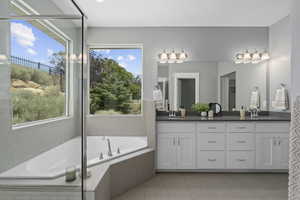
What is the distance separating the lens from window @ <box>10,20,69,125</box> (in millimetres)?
1340

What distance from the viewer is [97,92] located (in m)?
4.27

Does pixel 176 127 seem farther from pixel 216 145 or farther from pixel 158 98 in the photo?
pixel 158 98

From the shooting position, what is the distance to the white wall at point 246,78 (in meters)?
4.18

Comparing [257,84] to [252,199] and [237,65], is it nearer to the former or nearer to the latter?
[237,65]

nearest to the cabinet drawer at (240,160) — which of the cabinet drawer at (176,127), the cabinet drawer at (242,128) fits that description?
the cabinet drawer at (242,128)

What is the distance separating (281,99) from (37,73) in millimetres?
3677

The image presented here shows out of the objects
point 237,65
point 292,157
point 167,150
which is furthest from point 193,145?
point 292,157

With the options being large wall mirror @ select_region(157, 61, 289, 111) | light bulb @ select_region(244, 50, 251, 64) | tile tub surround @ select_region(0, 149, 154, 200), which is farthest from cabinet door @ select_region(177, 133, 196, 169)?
light bulb @ select_region(244, 50, 251, 64)

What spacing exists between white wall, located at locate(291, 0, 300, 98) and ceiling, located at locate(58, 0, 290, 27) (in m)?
2.31

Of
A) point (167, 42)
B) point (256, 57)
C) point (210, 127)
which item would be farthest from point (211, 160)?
point (167, 42)

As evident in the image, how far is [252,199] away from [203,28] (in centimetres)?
298

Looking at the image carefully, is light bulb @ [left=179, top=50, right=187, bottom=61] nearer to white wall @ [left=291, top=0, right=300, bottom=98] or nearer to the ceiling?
the ceiling

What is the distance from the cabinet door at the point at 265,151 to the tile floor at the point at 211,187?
166 mm

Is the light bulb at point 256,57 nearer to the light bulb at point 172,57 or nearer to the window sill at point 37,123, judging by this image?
the light bulb at point 172,57
